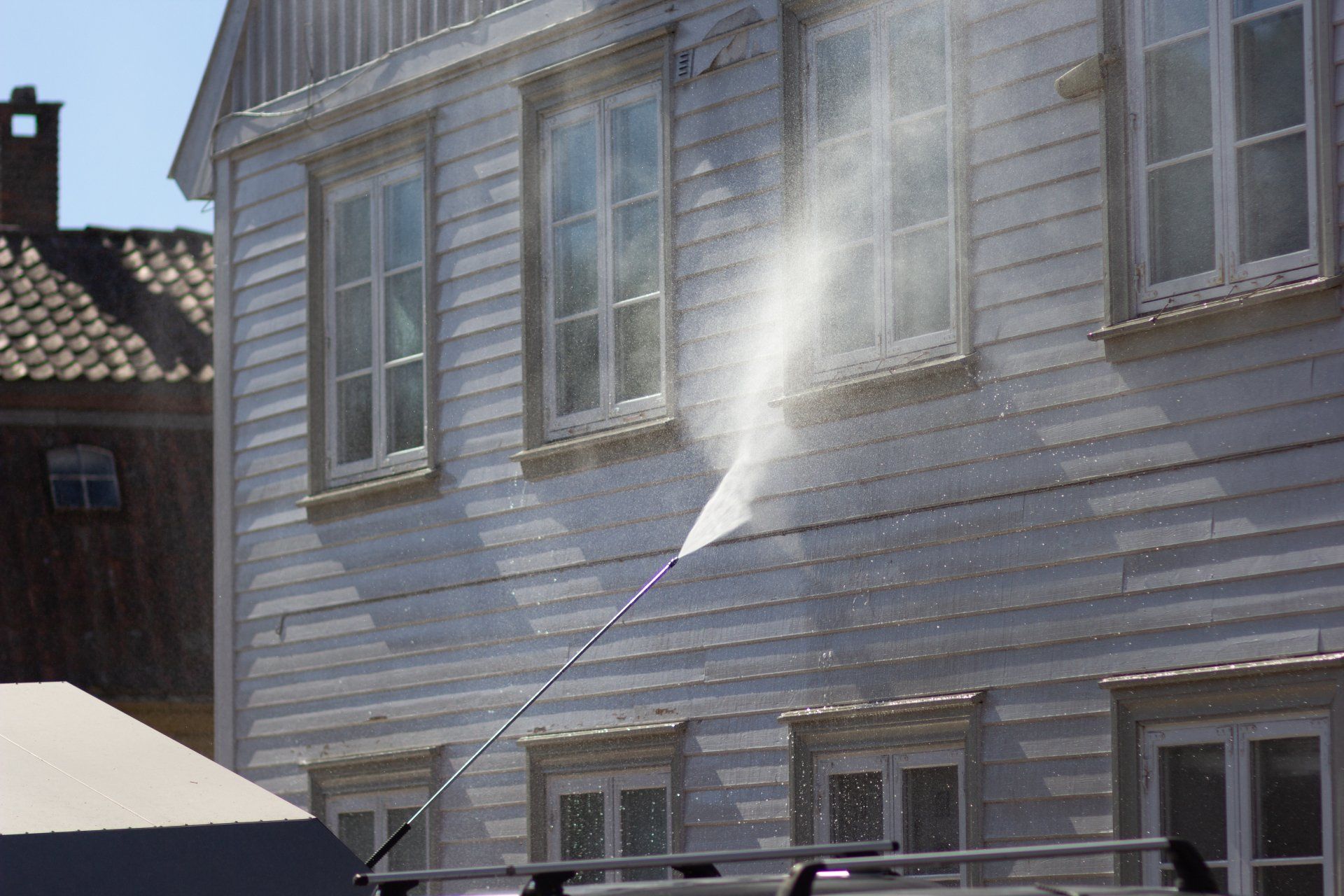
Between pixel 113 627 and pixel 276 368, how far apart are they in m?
7.85

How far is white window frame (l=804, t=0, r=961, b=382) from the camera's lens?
934 centimetres

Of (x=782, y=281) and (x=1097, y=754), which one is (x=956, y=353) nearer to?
→ (x=782, y=281)

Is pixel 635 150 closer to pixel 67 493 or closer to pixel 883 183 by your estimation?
pixel 883 183

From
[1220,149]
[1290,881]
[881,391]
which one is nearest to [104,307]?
[881,391]

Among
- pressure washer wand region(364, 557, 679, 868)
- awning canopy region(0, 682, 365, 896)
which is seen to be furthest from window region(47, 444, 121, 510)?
awning canopy region(0, 682, 365, 896)

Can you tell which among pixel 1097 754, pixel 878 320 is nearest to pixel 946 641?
pixel 1097 754

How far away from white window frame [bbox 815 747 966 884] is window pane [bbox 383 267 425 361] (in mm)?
4385

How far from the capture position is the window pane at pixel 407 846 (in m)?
12.4

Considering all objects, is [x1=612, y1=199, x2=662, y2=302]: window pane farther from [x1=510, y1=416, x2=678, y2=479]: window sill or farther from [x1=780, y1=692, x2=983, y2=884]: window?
[x1=780, y1=692, x2=983, y2=884]: window

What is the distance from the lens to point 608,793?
1096cm

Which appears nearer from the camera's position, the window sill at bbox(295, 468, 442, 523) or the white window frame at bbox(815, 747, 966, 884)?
the white window frame at bbox(815, 747, 966, 884)

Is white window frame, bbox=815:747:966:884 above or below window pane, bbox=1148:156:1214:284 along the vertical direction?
below

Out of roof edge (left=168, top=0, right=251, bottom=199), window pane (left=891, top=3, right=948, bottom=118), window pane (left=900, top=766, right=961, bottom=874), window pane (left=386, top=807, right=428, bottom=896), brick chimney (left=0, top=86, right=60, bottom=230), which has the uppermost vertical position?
brick chimney (left=0, top=86, right=60, bottom=230)

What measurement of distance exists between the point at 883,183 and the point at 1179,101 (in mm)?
1725
